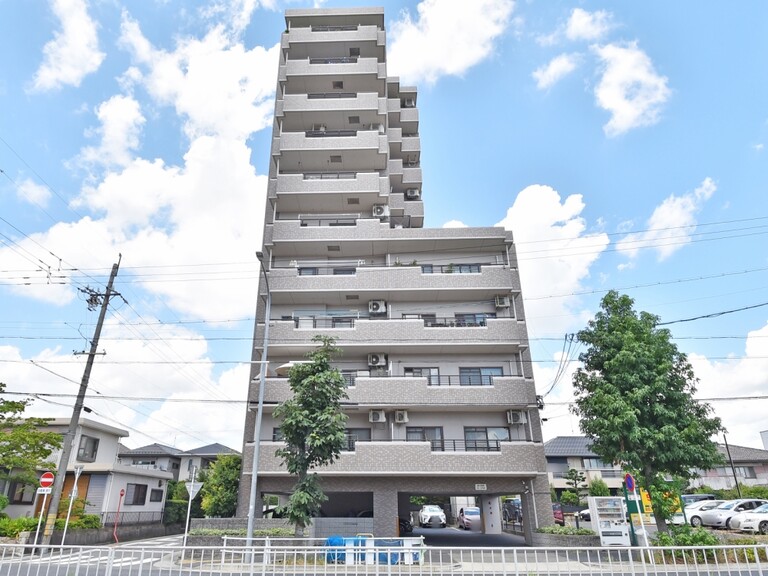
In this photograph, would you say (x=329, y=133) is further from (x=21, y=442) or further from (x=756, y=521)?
(x=756, y=521)

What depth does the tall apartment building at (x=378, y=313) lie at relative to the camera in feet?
68.4

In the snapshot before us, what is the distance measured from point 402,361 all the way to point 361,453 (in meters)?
5.31

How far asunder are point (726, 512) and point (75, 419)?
95.5 feet

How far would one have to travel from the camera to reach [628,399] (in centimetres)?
1658

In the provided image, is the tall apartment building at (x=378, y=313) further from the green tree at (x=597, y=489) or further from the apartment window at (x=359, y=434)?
the green tree at (x=597, y=489)

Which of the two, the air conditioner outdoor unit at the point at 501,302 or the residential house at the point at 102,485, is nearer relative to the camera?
the residential house at the point at 102,485

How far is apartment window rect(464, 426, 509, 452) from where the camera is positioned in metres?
22.2

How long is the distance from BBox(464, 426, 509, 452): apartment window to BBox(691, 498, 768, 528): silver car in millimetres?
10997

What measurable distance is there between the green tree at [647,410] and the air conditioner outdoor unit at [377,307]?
34.8ft

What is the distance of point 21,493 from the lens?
80.4 ft

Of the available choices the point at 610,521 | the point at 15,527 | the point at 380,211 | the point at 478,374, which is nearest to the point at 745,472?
the point at 610,521

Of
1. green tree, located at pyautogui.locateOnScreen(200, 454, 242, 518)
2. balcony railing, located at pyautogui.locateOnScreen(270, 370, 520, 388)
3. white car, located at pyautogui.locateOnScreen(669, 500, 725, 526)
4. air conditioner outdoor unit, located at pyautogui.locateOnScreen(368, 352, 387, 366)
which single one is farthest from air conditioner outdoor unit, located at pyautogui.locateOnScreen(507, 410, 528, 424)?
green tree, located at pyautogui.locateOnScreen(200, 454, 242, 518)

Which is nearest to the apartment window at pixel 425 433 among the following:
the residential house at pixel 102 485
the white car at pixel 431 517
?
the residential house at pixel 102 485

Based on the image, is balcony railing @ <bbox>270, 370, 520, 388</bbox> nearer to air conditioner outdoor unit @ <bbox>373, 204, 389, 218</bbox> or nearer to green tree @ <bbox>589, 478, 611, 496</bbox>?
air conditioner outdoor unit @ <bbox>373, 204, 389, 218</bbox>
